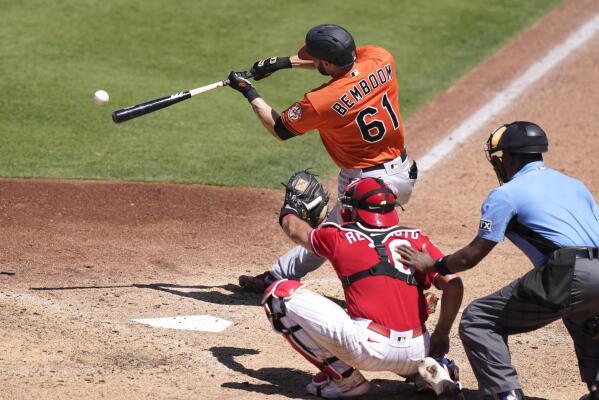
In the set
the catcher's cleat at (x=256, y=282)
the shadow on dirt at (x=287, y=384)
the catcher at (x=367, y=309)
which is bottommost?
the catcher's cleat at (x=256, y=282)

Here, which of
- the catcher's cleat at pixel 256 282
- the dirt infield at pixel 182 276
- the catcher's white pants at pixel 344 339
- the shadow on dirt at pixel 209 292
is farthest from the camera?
the catcher's cleat at pixel 256 282

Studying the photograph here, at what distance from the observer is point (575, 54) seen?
13812mm

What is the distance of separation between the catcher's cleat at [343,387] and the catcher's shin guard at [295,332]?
5 cm

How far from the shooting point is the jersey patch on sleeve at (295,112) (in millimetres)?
6727

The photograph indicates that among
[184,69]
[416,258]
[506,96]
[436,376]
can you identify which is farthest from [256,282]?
[506,96]

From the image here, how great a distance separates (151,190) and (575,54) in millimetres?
7021

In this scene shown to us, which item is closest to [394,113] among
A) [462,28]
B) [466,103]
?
[466,103]

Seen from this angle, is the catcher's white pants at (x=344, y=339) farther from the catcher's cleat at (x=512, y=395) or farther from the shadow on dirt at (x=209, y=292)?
the shadow on dirt at (x=209, y=292)

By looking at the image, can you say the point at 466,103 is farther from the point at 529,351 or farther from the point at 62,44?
the point at 529,351

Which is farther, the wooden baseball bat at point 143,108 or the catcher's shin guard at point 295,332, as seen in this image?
the wooden baseball bat at point 143,108

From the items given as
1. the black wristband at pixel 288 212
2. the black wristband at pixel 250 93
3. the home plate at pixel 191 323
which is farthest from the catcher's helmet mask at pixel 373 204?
the black wristband at pixel 250 93

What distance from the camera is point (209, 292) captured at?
736 cm

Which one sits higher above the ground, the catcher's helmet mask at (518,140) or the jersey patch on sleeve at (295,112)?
the catcher's helmet mask at (518,140)

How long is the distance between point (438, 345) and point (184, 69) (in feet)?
24.8
